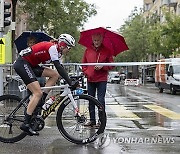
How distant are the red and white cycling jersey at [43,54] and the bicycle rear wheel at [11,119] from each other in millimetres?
743

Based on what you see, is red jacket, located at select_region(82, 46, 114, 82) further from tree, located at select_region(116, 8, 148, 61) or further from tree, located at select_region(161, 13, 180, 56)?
tree, located at select_region(116, 8, 148, 61)

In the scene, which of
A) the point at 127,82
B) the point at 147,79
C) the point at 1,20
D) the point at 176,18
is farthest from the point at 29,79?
the point at 147,79

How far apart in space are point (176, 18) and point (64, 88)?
116 ft

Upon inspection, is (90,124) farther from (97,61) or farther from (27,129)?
(97,61)

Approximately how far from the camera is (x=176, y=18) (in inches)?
1628

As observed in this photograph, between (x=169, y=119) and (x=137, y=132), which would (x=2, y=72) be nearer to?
(x=169, y=119)

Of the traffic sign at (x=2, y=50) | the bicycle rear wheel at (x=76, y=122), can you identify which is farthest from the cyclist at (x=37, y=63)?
the traffic sign at (x=2, y=50)

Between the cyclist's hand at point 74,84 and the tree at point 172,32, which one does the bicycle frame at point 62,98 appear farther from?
the tree at point 172,32

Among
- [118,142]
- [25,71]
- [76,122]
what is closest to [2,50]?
[25,71]

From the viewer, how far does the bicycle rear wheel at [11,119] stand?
7324 mm

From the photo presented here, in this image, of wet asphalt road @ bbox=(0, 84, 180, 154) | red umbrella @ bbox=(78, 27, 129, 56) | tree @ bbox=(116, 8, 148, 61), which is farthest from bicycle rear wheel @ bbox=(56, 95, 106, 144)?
tree @ bbox=(116, 8, 148, 61)

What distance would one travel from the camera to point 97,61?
28.4 feet

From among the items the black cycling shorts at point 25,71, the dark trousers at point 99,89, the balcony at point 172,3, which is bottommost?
the dark trousers at point 99,89

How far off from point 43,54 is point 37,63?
28 cm
